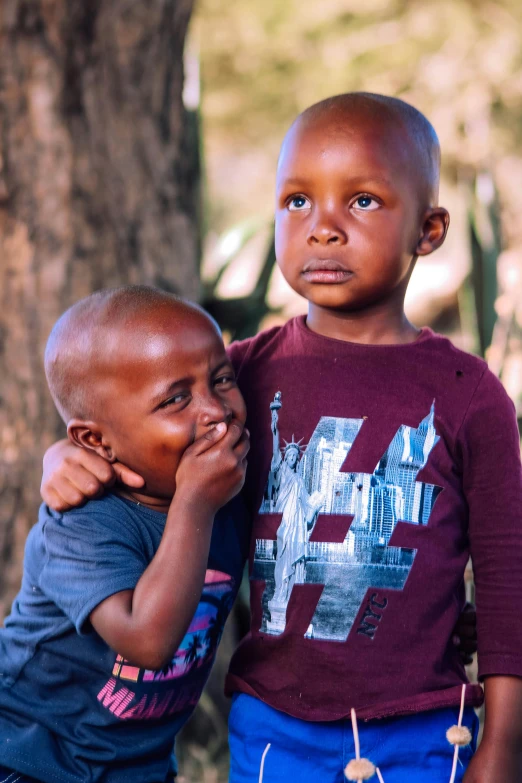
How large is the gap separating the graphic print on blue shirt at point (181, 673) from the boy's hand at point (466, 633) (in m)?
0.47

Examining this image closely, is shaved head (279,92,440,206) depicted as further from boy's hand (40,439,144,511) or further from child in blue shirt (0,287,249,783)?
boy's hand (40,439,144,511)

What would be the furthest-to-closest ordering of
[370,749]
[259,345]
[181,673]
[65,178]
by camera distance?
[65,178], [259,345], [181,673], [370,749]

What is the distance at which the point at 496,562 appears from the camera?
1.82 m

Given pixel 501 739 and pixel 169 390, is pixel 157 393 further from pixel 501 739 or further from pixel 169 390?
pixel 501 739

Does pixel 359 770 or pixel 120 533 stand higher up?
pixel 120 533

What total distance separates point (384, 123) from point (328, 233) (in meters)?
0.26

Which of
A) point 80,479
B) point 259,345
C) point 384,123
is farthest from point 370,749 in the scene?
point 384,123

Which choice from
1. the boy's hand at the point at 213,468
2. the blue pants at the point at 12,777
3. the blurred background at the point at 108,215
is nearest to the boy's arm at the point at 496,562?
the boy's hand at the point at 213,468

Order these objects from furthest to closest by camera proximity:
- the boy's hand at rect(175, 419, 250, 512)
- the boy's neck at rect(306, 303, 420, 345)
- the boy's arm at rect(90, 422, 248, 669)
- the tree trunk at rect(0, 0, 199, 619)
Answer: the tree trunk at rect(0, 0, 199, 619), the boy's neck at rect(306, 303, 420, 345), the boy's hand at rect(175, 419, 250, 512), the boy's arm at rect(90, 422, 248, 669)

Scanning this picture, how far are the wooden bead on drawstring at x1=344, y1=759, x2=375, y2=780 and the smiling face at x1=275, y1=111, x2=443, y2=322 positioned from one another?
2.83 ft

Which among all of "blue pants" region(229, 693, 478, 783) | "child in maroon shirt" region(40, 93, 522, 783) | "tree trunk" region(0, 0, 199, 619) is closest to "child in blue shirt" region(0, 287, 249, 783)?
"child in maroon shirt" region(40, 93, 522, 783)

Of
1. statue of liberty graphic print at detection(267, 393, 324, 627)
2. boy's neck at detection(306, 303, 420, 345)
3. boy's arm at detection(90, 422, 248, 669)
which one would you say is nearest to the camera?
boy's arm at detection(90, 422, 248, 669)

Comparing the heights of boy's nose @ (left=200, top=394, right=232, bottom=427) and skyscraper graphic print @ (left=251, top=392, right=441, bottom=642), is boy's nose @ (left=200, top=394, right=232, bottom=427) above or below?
above

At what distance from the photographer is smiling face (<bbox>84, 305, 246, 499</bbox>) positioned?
1.83 m
